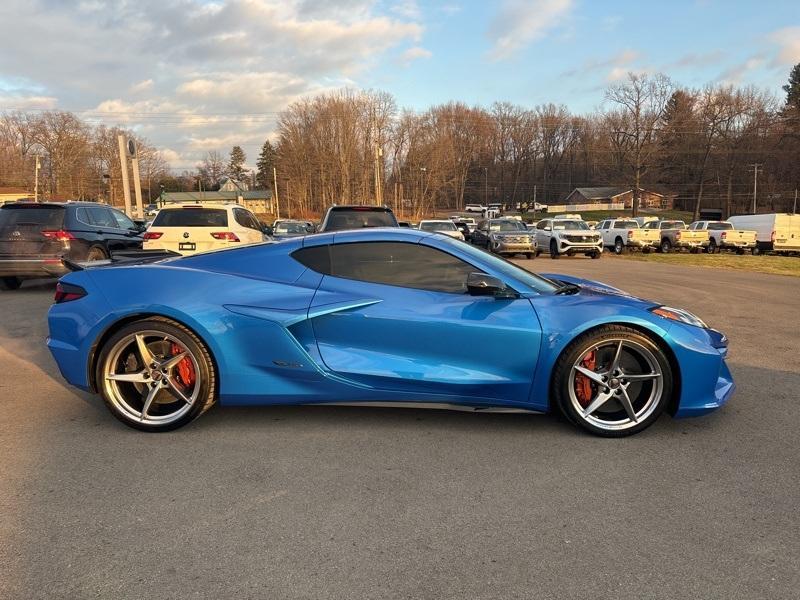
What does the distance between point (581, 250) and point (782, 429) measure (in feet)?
63.1

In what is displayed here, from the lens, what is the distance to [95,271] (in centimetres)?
397

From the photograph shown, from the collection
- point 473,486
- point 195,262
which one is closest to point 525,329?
point 473,486

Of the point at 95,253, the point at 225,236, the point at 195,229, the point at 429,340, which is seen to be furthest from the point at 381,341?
the point at 95,253

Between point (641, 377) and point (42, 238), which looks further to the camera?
point (42, 238)

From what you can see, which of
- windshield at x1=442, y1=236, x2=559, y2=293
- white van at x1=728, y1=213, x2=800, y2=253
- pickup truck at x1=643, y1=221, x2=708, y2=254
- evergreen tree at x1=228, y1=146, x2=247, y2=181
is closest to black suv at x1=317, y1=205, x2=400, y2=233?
windshield at x1=442, y1=236, x2=559, y2=293

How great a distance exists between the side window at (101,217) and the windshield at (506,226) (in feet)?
51.3

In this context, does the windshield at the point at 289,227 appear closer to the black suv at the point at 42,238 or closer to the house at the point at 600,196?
the black suv at the point at 42,238

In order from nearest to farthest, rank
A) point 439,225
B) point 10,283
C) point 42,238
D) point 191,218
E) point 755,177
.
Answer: point 42,238, point 191,218, point 10,283, point 439,225, point 755,177

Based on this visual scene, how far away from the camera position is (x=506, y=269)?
12.6 feet

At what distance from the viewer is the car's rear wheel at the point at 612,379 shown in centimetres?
354

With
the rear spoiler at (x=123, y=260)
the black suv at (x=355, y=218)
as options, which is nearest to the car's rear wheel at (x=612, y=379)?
the rear spoiler at (x=123, y=260)

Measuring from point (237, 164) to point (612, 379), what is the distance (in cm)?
14663

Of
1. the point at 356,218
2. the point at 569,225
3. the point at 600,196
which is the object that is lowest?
the point at 569,225

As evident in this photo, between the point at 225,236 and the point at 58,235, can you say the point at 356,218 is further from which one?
the point at 58,235
